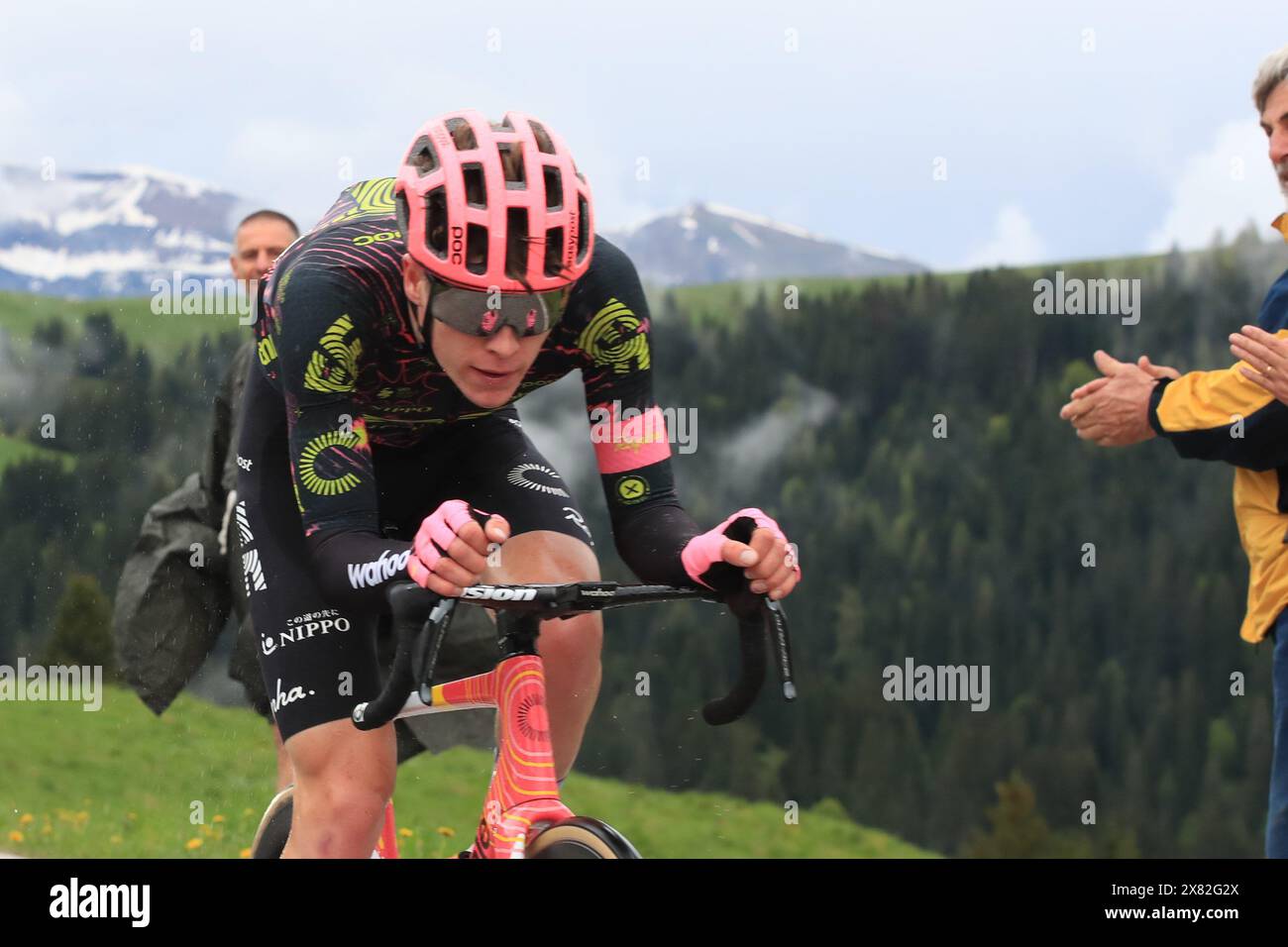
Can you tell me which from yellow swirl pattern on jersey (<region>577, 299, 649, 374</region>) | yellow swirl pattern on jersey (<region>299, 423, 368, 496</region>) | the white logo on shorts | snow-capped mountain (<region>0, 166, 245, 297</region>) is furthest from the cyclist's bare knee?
snow-capped mountain (<region>0, 166, 245, 297</region>)

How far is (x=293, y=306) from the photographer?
12.4 feet

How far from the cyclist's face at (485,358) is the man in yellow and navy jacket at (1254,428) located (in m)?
1.98

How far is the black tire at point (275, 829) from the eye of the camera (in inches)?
171

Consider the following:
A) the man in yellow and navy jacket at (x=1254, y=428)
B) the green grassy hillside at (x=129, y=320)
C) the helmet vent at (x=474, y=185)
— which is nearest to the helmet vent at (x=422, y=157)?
the helmet vent at (x=474, y=185)

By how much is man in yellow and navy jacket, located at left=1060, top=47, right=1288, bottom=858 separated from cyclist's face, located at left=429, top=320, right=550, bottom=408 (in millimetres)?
1976

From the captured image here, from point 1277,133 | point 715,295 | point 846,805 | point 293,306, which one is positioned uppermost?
point 715,295

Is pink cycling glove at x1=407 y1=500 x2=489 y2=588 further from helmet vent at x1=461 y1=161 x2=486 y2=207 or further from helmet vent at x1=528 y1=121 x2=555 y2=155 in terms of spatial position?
helmet vent at x1=528 y1=121 x2=555 y2=155

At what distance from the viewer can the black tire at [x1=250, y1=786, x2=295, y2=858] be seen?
4.35 meters

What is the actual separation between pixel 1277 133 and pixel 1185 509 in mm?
26745

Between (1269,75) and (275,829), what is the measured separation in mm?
3580

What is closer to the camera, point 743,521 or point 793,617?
point 743,521
